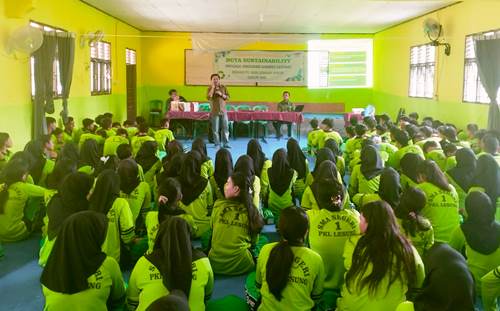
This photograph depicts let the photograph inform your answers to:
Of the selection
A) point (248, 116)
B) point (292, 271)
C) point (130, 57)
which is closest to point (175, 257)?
point (292, 271)

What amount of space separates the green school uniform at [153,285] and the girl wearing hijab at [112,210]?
1.04m

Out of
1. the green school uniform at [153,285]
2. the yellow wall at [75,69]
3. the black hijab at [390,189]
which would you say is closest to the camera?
the green school uniform at [153,285]

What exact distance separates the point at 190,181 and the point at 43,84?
14.5 feet

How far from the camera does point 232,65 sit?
52.1 ft

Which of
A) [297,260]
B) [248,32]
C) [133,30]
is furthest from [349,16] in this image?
[297,260]

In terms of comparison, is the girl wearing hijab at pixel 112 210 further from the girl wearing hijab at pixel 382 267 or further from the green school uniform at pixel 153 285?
the girl wearing hijab at pixel 382 267

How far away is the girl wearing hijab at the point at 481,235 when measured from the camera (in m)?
3.36

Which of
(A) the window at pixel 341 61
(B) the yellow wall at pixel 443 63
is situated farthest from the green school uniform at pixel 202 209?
(A) the window at pixel 341 61

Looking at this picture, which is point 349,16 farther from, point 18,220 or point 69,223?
point 69,223

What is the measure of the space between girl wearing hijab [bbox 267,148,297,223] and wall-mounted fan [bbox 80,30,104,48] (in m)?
6.47

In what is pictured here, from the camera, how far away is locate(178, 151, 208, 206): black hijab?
461cm

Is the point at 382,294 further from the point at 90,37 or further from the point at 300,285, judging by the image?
the point at 90,37

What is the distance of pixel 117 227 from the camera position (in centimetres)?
389

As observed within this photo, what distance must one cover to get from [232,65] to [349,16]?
16.1ft
